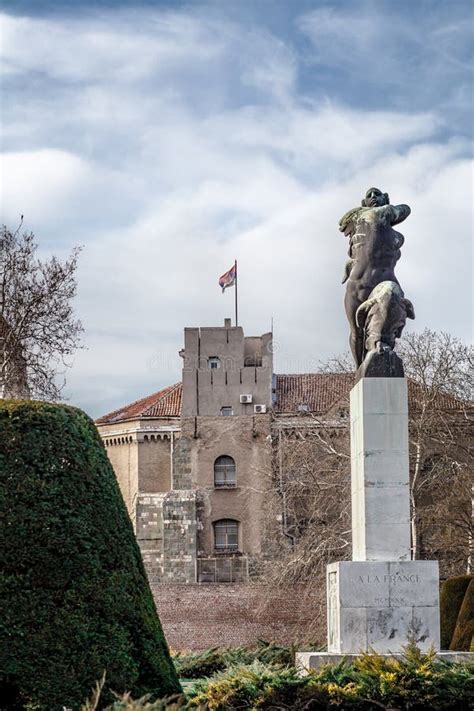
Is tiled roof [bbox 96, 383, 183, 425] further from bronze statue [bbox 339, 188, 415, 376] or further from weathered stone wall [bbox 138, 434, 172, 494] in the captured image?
bronze statue [bbox 339, 188, 415, 376]

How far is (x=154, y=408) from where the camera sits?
53781 millimetres

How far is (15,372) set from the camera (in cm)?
2720

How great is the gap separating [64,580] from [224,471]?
138ft

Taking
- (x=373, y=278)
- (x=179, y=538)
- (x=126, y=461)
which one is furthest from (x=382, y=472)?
(x=126, y=461)

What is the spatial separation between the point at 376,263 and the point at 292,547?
25127 mm

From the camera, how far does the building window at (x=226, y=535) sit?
50.6m

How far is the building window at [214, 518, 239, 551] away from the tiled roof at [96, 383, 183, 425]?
5.49 meters

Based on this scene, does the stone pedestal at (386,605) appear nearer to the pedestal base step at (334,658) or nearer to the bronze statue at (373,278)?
the pedestal base step at (334,658)

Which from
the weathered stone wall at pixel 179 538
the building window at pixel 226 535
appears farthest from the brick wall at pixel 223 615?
the building window at pixel 226 535

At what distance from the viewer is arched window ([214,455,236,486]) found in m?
51.2

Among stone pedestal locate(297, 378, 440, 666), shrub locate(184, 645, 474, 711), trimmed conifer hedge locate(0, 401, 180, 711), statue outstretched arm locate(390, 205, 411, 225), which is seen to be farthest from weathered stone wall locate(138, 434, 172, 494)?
trimmed conifer hedge locate(0, 401, 180, 711)

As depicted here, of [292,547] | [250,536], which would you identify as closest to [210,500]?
[250,536]

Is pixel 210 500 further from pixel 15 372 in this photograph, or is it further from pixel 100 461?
pixel 100 461

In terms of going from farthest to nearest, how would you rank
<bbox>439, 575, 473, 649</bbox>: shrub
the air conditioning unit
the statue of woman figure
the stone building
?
the air conditioning unit
the stone building
<bbox>439, 575, 473, 649</bbox>: shrub
the statue of woman figure
